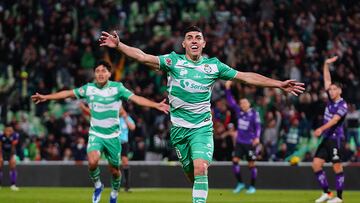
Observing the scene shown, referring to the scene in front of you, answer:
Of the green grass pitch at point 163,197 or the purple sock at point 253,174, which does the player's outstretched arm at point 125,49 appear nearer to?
A: the green grass pitch at point 163,197

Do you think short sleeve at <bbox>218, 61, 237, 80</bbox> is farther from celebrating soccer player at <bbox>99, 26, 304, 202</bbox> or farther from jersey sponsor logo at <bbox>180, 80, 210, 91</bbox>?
jersey sponsor logo at <bbox>180, 80, 210, 91</bbox>

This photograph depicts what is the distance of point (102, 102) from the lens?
17625 mm

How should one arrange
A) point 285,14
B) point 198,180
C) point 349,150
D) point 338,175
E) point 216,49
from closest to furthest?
point 198,180, point 338,175, point 349,150, point 216,49, point 285,14

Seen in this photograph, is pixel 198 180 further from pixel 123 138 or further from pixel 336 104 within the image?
pixel 123 138

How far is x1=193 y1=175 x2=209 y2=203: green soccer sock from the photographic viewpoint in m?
12.6

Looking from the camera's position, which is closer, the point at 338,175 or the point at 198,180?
the point at 198,180

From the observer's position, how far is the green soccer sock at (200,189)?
12633mm

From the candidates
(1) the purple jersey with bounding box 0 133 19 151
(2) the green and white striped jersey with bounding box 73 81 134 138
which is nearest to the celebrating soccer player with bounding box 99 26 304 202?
(2) the green and white striped jersey with bounding box 73 81 134 138

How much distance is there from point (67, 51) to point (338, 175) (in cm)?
1441

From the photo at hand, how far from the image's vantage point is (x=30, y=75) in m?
32.0

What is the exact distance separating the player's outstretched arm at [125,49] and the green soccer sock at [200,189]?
1789 mm

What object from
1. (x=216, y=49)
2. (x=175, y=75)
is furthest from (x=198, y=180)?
(x=216, y=49)

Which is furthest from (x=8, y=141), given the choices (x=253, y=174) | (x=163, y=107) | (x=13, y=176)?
(x=163, y=107)

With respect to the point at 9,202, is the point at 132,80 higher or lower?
higher
